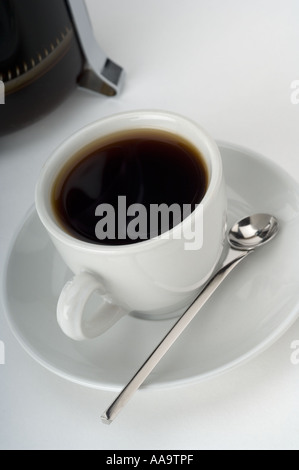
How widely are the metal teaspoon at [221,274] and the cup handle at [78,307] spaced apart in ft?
0.16

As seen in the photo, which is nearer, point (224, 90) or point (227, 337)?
point (227, 337)

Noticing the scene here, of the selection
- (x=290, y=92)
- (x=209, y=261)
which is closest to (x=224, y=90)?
(x=290, y=92)

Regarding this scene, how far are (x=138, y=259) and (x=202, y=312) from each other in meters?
0.09

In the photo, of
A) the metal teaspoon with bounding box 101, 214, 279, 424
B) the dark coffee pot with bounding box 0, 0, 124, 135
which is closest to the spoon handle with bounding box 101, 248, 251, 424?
the metal teaspoon with bounding box 101, 214, 279, 424

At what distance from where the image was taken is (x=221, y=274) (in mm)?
512

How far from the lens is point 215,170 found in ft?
1.55

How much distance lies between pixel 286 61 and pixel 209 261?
0.33 metres

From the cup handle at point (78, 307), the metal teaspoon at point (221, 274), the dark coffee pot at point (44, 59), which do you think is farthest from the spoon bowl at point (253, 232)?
the dark coffee pot at point (44, 59)

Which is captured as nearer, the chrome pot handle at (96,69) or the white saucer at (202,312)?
the white saucer at (202,312)

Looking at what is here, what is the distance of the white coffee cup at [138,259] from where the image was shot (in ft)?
1.46

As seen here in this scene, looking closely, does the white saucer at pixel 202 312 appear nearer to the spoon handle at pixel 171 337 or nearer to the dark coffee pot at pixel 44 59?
the spoon handle at pixel 171 337

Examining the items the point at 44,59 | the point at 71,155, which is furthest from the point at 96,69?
the point at 71,155
